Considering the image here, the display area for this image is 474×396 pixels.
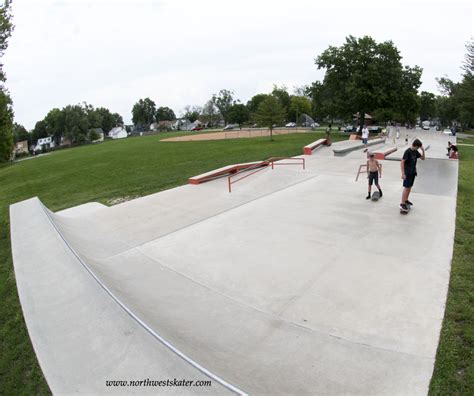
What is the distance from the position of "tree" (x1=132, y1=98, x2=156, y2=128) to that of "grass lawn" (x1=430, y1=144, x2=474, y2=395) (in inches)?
6462

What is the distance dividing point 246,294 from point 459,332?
9.74 feet

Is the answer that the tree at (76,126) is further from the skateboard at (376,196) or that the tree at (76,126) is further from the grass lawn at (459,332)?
the grass lawn at (459,332)

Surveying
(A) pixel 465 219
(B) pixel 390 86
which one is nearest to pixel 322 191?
(A) pixel 465 219

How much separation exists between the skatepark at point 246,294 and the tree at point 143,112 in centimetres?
16041

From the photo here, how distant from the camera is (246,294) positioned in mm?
5262

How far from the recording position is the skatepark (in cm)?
340

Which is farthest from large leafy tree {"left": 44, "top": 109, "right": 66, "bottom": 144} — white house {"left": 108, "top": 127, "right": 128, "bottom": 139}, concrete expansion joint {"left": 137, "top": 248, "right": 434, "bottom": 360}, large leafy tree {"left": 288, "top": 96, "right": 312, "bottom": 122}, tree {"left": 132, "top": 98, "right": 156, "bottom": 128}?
concrete expansion joint {"left": 137, "top": 248, "right": 434, "bottom": 360}

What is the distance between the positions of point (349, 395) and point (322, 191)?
28.6ft

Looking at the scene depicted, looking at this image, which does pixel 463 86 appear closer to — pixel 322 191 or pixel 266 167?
pixel 266 167

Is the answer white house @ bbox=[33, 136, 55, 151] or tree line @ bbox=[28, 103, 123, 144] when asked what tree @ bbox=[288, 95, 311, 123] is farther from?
white house @ bbox=[33, 136, 55, 151]

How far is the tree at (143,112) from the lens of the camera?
161m

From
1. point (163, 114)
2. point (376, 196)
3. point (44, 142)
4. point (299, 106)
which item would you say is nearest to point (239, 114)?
point (299, 106)

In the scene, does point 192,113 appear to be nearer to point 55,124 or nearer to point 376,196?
point 55,124

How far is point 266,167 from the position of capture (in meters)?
16.5
